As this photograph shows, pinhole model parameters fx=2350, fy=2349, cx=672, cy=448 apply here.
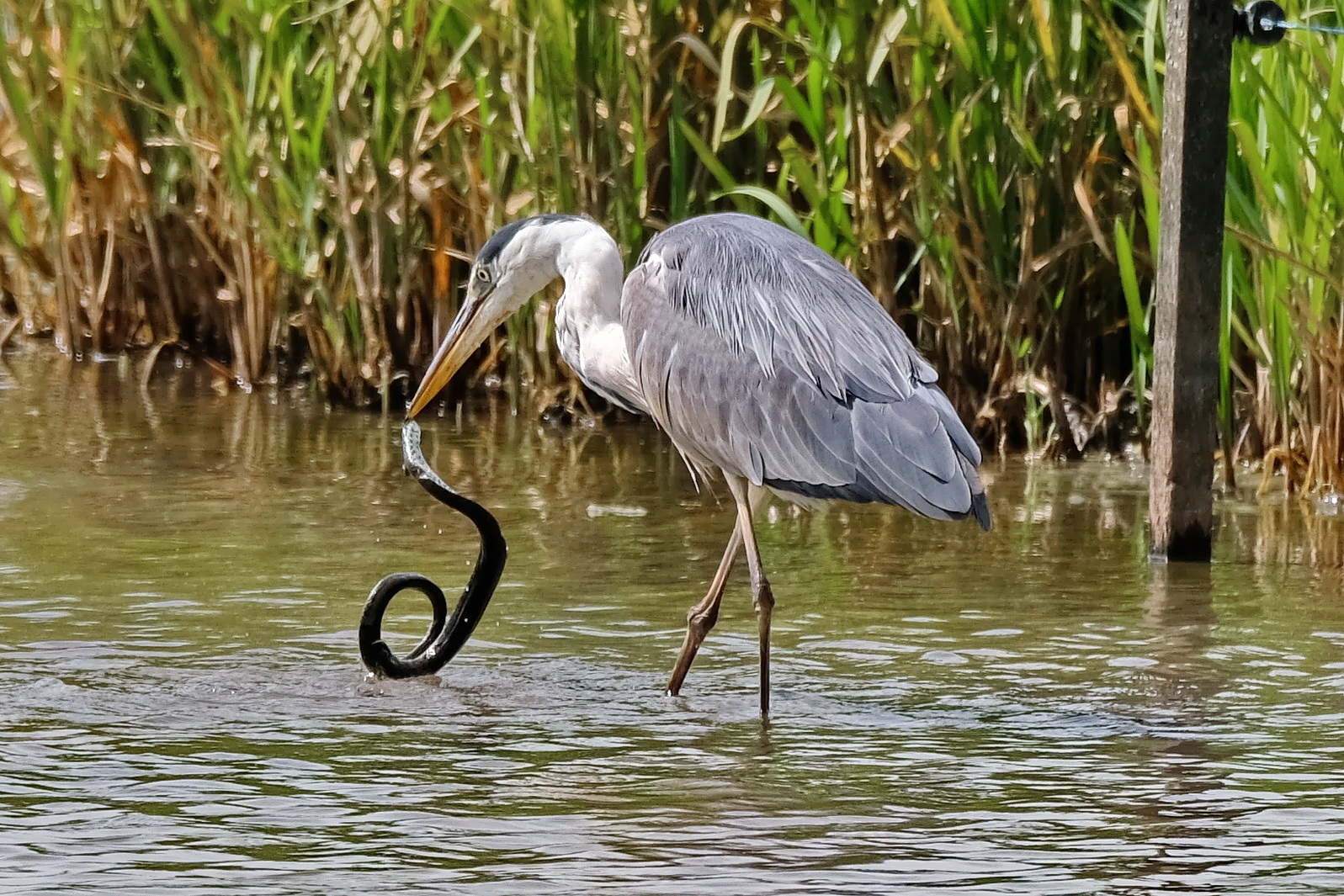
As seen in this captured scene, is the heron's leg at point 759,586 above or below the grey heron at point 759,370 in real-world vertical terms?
below

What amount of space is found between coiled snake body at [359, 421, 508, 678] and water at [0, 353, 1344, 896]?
60mm

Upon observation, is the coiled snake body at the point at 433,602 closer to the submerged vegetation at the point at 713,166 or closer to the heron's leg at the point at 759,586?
the heron's leg at the point at 759,586

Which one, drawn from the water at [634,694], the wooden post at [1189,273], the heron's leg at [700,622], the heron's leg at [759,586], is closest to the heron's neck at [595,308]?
the heron's leg at [759,586]

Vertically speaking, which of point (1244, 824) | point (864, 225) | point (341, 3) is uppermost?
point (341, 3)

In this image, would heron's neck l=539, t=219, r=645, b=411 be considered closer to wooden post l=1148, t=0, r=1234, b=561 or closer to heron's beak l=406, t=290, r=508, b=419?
heron's beak l=406, t=290, r=508, b=419

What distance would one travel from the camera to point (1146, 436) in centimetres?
753

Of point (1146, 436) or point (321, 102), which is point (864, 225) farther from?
point (321, 102)

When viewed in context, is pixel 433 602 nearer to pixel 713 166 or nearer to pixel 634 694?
pixel 634 694

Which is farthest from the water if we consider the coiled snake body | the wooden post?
the wooden post

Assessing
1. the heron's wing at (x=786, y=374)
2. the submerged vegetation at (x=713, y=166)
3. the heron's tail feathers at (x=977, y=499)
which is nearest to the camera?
the heron's tail feathers at (x=977, y=499)

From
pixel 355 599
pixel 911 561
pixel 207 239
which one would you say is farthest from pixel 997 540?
pixel 207 239

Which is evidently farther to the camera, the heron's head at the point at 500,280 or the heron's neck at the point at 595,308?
the heron's head at the point at 500,280

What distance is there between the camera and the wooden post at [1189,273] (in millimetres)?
6039

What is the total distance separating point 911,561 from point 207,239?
3.47 metres
